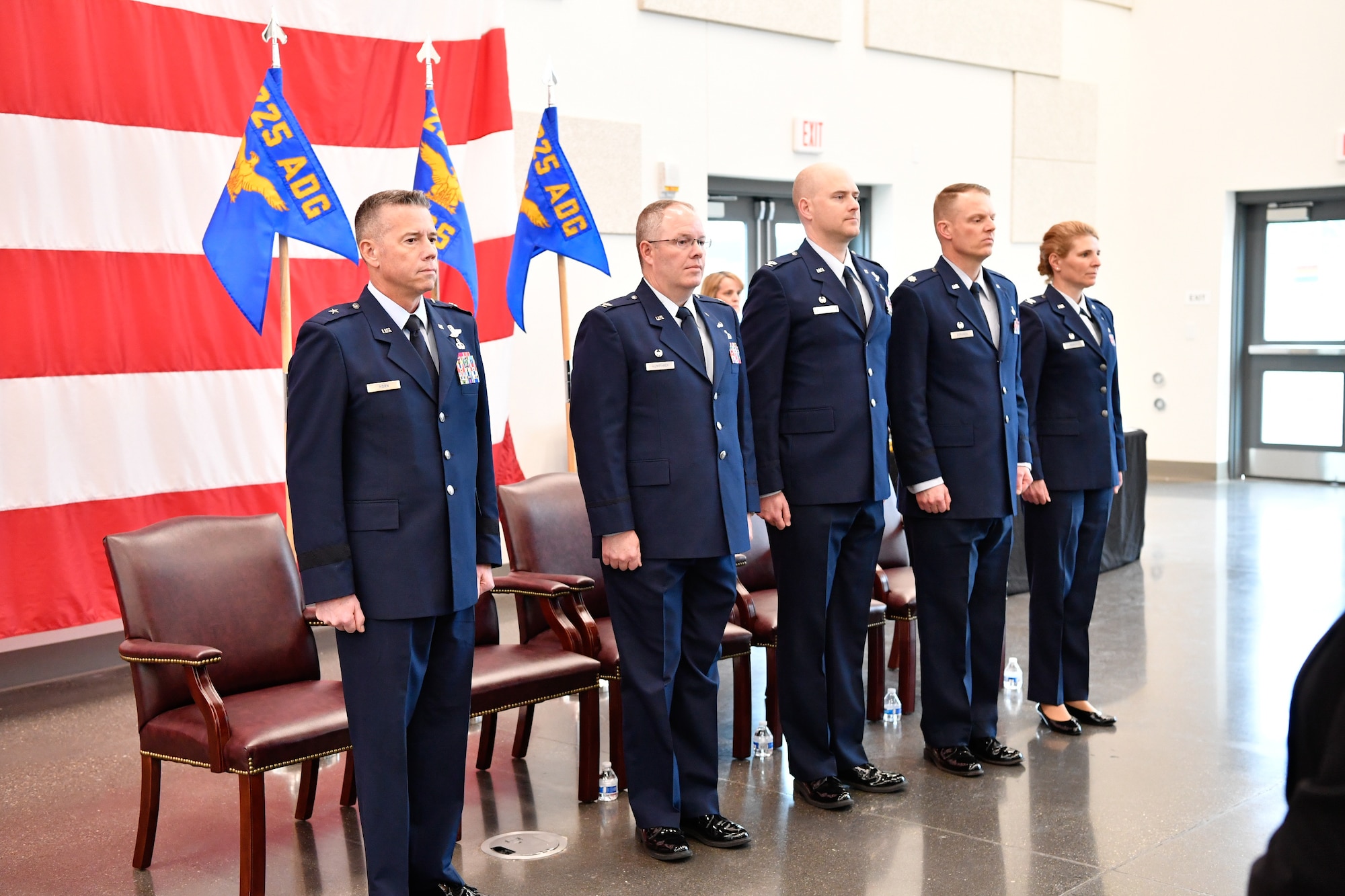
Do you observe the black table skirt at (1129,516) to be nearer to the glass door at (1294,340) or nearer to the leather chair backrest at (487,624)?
the glass door at (1294,340)

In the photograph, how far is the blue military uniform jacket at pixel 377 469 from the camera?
2635 millimetres

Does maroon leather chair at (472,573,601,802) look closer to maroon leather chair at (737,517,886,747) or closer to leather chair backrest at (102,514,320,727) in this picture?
leather chair backrest at (102,514,320,727)

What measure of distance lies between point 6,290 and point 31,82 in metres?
0.78

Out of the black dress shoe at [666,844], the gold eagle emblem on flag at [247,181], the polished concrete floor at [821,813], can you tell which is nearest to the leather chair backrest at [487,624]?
the polished concrete floor at [821,813]

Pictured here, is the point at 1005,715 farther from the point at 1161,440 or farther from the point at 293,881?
the point at 1161,440

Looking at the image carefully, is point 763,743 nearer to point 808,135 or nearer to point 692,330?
A: point 692,330

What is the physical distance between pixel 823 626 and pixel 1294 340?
8.55 m

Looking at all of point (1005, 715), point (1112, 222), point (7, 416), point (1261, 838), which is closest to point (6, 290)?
point (7, 416)

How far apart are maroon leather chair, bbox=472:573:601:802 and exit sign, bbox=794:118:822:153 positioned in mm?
5084

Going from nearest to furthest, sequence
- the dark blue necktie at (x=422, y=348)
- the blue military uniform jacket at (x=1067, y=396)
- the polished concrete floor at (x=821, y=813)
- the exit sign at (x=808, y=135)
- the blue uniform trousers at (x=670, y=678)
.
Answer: the dark blue necktie at (x=422, y=348)
the polished concrete floor at (x=821, y=813)
the blue uniform trousers at (x=670, y=678)
the blue military uniform jacket at (x=1067, y=396)
the exit sign at (x=808, y=135)

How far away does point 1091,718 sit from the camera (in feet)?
14.1

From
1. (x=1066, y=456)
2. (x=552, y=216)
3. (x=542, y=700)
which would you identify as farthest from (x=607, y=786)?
(x=552, y=216)

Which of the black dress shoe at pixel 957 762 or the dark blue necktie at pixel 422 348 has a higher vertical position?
the dark blue necktie at pixel 422 348

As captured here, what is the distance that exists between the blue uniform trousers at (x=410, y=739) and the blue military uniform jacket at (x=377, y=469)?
0.30ft
